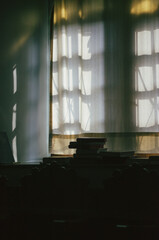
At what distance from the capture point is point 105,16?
11.2 ft

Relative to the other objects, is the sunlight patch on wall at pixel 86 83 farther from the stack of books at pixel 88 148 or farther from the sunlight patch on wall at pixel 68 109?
the stack of books at pixel 88 148

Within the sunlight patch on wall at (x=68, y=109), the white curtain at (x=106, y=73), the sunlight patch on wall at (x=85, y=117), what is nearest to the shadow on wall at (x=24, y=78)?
the white curtain at (x=106, y=73)

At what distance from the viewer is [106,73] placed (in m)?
3.41

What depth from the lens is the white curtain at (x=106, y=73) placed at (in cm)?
323

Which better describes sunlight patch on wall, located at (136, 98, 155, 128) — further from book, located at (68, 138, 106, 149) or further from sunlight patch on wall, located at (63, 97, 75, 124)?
book, located at (68, 138, 106, 149)

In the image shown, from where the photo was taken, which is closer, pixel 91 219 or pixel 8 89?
pixel 91 219

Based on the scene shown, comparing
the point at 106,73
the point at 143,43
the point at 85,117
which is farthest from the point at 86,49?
the point at 85,117

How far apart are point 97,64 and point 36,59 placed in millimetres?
626

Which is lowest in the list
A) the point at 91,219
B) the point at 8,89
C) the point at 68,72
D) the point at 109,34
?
the point at 91,219

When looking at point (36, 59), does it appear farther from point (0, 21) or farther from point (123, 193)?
point (123, 193)

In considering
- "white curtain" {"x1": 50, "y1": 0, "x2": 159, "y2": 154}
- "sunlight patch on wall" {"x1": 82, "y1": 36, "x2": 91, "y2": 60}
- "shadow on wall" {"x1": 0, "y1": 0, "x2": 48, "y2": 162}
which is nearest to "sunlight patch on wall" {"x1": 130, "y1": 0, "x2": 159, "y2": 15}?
"white curtain" {"x1": 50, "y1": 0, "x2": 159, "y2": 154}

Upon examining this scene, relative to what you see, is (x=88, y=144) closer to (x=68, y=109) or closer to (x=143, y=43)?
(x=68, y=109)

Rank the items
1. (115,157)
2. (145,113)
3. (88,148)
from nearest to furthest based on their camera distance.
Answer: (115,157), (88,148), (145,113)

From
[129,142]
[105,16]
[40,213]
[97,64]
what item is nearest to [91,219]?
[40,213]
